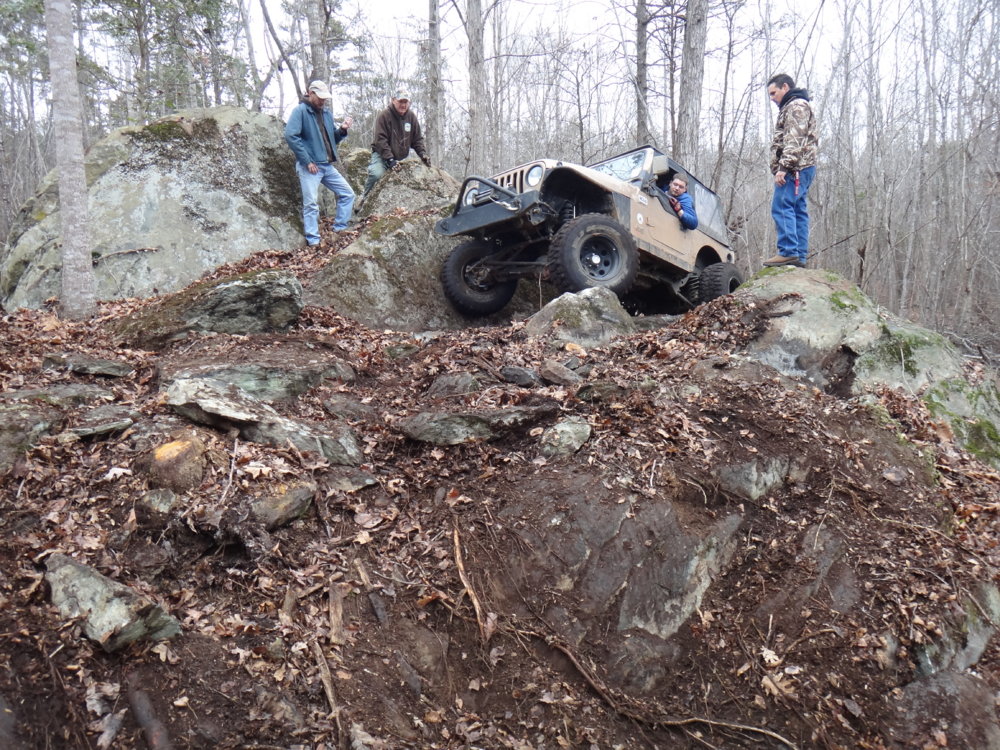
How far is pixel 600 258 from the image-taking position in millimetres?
6559

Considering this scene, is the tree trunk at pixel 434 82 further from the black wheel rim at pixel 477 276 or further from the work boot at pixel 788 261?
the work boot at pixel 788 261

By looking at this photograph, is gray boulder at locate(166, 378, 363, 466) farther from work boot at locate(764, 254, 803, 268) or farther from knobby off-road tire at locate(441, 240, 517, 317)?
work boot at locate(764, 254, 803, 268)

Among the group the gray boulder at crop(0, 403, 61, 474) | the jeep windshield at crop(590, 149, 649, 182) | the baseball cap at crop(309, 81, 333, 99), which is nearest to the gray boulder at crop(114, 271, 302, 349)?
the gray boulder at crop(0, 403, 61, 474)

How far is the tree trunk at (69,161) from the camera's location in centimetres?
562

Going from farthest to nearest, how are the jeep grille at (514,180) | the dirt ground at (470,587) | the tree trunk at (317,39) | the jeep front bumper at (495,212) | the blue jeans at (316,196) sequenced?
the tree trunk at (317,39) → the blue jeans at (316,196) → the jeep grille at (514,180) → the jeep front bumper at (495,212) → the dirt ground at (470,587)

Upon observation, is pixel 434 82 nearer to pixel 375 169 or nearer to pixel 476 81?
pixel 476 81

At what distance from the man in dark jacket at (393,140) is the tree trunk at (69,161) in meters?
4.27

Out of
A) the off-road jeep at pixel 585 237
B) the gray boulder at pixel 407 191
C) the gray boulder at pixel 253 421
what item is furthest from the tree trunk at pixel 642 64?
the gray boulder at pixel 253 421

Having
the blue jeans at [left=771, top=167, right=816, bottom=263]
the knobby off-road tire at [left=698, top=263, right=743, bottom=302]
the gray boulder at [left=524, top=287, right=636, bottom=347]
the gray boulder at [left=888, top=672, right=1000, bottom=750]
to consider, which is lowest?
the gray boulder at [left=888, top=672, right=1000, bottom=750]

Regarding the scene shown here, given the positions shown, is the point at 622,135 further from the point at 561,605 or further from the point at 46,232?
the point at 561,605

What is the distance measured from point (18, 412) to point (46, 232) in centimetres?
578

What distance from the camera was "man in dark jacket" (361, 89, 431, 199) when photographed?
31.2ft

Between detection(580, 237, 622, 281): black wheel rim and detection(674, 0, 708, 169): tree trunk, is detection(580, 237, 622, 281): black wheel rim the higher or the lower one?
the lower one

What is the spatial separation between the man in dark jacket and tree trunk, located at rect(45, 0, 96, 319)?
427 centimetres
